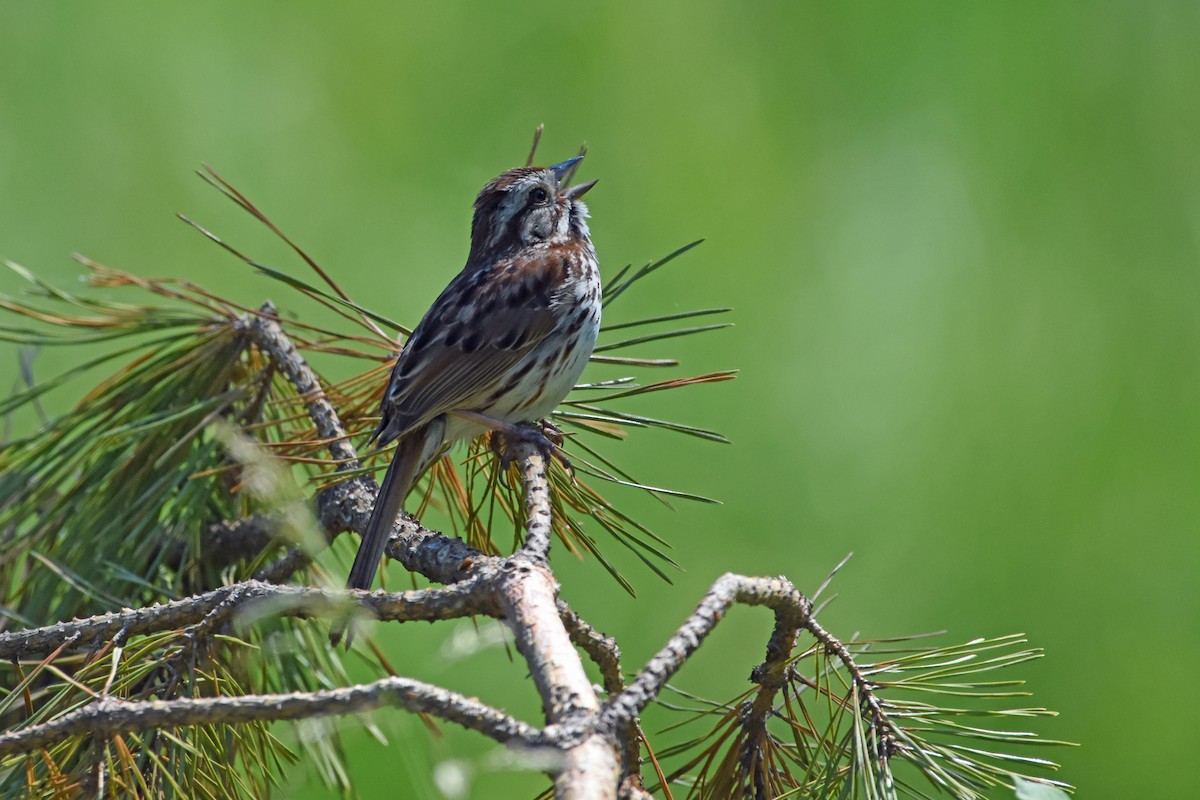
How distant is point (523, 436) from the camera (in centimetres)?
214

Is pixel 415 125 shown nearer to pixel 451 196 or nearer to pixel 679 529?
pixel 451 196

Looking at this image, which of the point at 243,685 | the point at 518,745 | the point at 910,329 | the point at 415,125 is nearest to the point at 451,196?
the point at 415,125

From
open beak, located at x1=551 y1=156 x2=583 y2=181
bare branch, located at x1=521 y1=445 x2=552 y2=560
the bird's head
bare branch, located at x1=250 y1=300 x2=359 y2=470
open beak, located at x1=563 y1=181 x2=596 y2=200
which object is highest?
open beak, located at x1=551 y1=156 x2=583 y2=181

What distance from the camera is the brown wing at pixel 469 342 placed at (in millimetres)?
2328

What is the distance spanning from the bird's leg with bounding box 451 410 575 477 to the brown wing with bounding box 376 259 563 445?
76 mm

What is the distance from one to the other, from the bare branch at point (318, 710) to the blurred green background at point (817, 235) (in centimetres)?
280

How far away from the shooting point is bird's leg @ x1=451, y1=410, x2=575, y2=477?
6.97ft

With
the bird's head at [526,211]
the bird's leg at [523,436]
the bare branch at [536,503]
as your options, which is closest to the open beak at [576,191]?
the bird's head at [526,211]

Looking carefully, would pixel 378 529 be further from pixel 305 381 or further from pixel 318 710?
pixel 318 710

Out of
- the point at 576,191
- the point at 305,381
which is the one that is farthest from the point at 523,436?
the point at 576,191

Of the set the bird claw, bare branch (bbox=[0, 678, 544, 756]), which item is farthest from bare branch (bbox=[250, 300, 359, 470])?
bare branch (bbox=[0, 678, 544, 756])

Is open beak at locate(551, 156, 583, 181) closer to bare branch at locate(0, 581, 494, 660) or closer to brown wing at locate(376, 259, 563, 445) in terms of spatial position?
brown wing at locate(376, 259, 563, 445)

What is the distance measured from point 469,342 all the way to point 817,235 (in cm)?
314

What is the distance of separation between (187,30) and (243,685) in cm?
500
